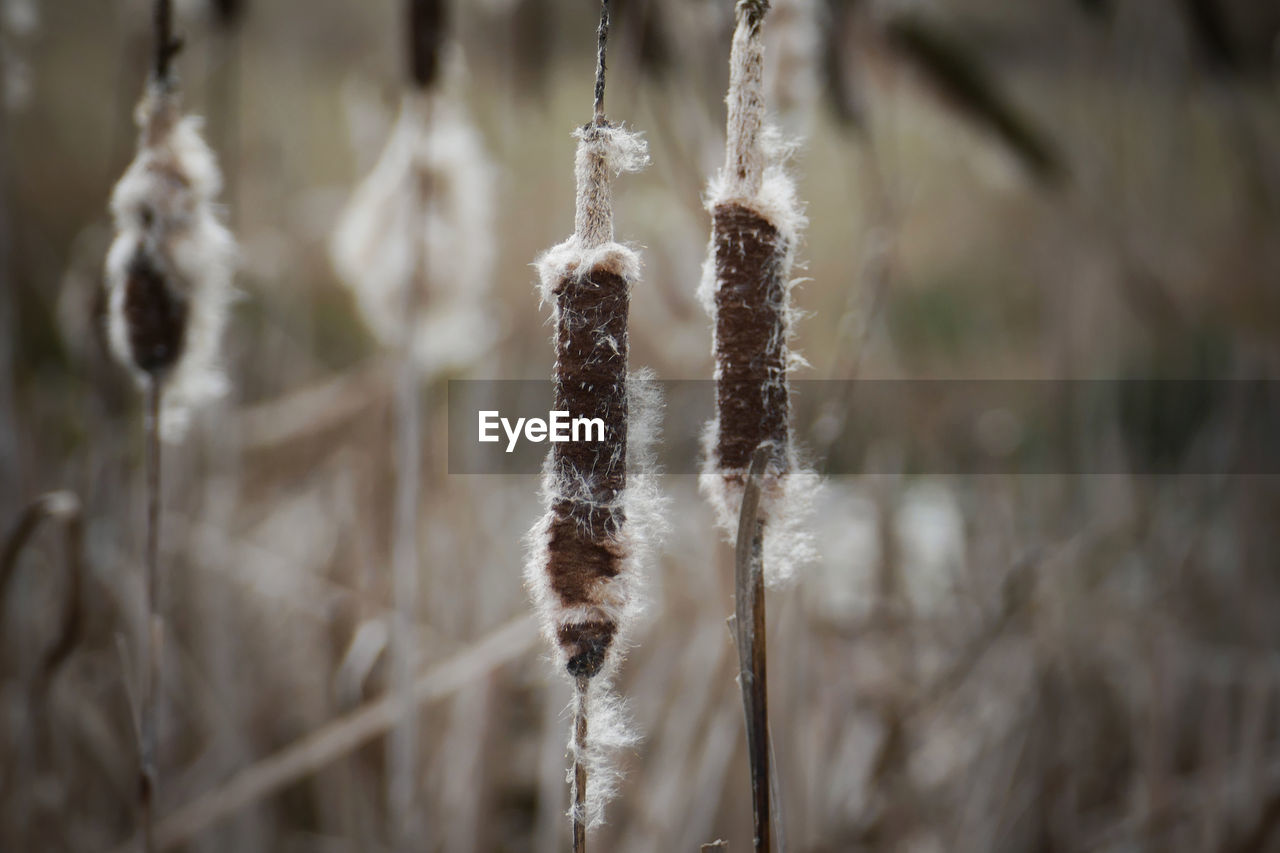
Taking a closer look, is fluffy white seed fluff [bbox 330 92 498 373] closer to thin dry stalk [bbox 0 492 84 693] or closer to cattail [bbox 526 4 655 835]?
thin dry stalk [bbox 0 492 84 693]

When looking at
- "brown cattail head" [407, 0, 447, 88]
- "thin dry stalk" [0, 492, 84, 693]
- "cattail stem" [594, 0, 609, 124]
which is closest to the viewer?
"cattail stem" [594, 0, 609, 124]

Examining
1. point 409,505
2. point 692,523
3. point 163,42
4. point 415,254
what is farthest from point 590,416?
point 692,523

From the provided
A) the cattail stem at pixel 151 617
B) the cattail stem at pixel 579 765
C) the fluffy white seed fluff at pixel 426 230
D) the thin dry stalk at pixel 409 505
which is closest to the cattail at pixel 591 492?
the cattail stem at pixel 579 765

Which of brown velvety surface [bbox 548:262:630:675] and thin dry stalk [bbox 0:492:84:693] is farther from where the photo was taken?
thin dry stalk [bbox 0:492:84:693]

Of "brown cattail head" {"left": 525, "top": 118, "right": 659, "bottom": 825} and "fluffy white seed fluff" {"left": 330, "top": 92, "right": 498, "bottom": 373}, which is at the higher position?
"fluffy white seed fluff" {"left": 330, "top": 92, "right": 498, "bottom": 373}

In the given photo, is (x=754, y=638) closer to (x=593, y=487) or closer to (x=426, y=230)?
(x=593, y=487)

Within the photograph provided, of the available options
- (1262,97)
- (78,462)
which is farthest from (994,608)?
(1262,97)

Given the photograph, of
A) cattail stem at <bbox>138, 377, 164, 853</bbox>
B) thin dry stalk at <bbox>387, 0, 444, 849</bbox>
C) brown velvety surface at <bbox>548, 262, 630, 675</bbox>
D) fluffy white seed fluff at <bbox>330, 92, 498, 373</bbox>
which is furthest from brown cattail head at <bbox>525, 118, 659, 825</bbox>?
fluffy white seed fluff at <bbox>330, 92, 498, 373</bbox>

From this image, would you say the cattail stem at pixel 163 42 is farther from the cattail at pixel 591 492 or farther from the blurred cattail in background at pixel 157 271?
the cattail at pixel 591 492

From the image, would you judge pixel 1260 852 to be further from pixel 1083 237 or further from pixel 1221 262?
pixel 1221 262
